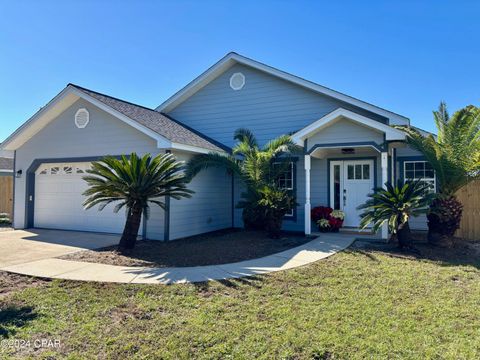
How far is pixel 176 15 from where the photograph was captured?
1132 cm

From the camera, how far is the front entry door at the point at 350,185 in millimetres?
11969

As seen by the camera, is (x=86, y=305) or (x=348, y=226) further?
(x=348, y=226)

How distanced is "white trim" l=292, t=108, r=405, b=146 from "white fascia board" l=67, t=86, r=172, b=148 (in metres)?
4.22

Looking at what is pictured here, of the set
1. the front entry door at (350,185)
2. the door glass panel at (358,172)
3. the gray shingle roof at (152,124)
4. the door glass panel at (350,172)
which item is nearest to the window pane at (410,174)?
the front entry door at (350,185)

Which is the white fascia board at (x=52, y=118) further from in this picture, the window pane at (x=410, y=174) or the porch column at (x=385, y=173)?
the window pane at (x=410, y=174)

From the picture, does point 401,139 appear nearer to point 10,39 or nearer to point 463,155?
point 463,155

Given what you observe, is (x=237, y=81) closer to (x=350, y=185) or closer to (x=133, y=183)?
(x=350, y=185)

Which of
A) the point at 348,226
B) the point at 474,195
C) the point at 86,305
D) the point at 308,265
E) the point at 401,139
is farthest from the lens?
the point at 348,226

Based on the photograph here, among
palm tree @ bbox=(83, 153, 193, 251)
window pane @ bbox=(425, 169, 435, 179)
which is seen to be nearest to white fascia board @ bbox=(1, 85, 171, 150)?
palm tree @ bbox=(83, 153, 193, 251)

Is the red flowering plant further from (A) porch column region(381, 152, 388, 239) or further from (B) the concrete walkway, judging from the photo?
(B) the concrete walkway

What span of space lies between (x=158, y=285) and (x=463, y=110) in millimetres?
9043

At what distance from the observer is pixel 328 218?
11695 mm

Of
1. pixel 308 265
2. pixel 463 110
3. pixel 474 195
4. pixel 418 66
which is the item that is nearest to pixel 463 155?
pixel 463 110

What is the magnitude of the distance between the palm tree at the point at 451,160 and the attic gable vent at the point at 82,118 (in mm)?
10802
